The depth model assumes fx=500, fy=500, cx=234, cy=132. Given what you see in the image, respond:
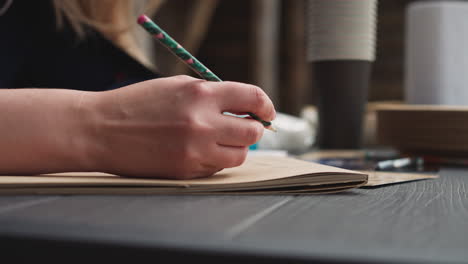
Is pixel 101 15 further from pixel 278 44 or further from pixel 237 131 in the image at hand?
pixel 278 44

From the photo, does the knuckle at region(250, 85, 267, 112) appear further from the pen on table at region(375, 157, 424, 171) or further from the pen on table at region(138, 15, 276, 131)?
the pen on table at region(375, 157, 424, 171)

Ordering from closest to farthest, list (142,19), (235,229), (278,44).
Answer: (235,229) < (142,19) < (278,44)

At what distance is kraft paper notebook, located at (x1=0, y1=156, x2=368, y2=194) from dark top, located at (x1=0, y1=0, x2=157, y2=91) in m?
0.51

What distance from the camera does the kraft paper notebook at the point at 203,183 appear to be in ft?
1.34

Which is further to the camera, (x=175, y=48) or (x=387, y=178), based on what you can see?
(x=387, y=178)

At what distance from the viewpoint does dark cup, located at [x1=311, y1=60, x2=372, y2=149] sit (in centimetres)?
98

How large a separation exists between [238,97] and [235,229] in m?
0.18

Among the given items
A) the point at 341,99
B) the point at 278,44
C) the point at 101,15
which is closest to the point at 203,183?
the point at 341,99

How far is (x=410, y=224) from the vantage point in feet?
1.07

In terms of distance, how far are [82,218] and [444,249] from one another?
213 millimetres

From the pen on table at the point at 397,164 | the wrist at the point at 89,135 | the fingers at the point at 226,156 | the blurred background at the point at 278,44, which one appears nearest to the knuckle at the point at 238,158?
the fingers at the point at 226,156

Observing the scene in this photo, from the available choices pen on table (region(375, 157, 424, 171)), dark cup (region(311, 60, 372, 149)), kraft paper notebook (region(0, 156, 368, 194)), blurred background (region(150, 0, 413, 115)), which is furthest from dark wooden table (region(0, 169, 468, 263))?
blurred background (region(150, 0, 413, 115))

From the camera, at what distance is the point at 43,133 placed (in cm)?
45

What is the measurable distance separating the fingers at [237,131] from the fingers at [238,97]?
0.01 metres
